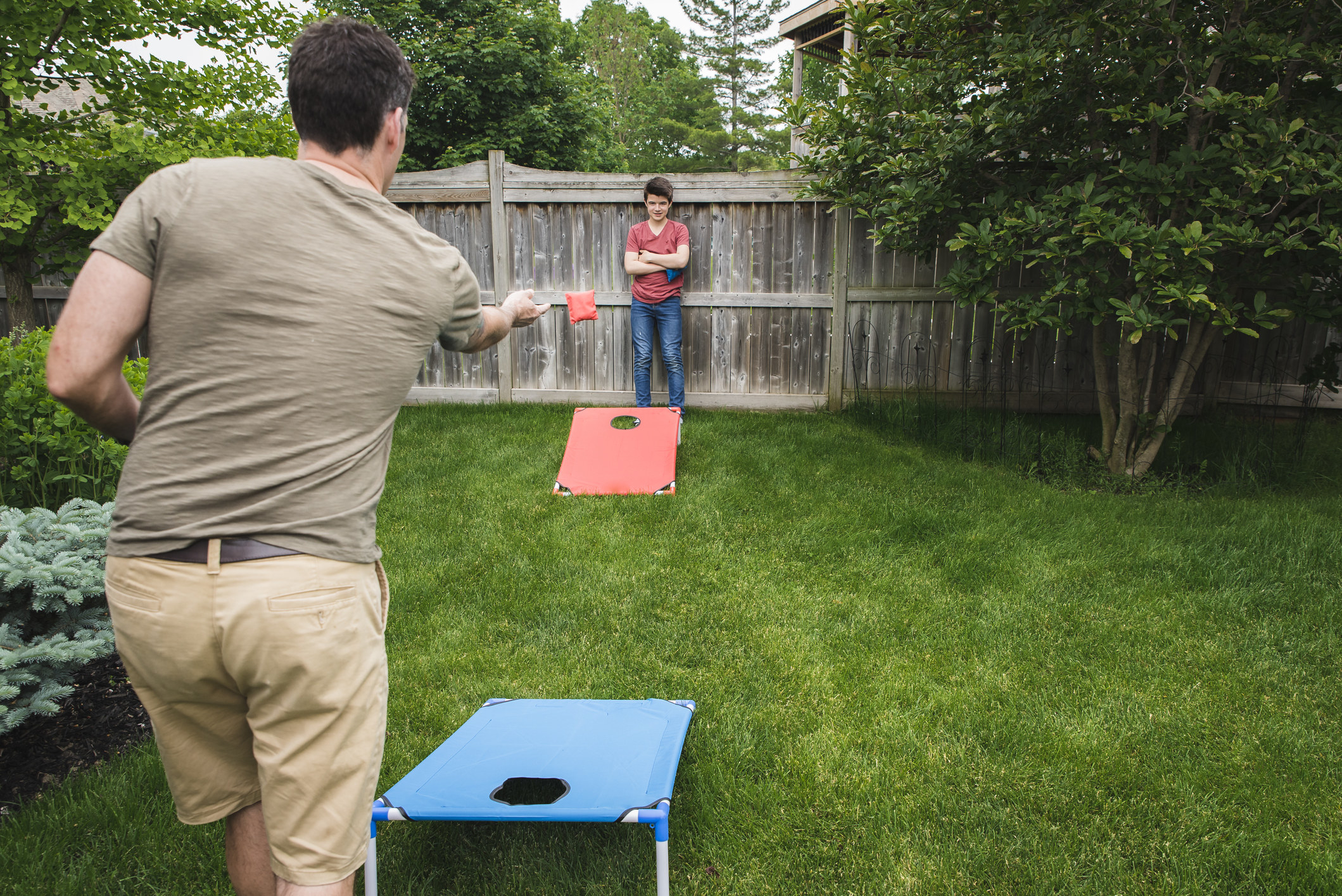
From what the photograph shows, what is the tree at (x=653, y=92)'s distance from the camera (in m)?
33.1

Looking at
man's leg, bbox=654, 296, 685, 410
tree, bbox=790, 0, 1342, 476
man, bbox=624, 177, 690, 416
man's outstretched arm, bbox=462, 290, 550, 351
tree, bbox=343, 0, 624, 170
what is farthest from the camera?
tree, bbox=343, 0, 624, 170

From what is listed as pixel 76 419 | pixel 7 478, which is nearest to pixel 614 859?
pixel 76 419

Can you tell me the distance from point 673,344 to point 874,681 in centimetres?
419

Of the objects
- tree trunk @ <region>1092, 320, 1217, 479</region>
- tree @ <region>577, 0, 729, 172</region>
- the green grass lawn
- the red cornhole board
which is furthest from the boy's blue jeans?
tree @ <region>577, 0, 729, 172</region>

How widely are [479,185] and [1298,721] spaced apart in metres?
6.80

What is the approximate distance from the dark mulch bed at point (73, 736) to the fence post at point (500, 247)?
4742mm

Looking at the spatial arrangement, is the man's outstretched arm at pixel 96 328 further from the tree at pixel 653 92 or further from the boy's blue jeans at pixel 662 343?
the tree at pixel 653 92

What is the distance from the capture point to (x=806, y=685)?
3041 millimetres

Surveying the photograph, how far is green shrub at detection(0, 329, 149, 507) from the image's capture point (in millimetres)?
3723

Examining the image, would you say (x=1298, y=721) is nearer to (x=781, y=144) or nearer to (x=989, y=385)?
(x=989, y=385)

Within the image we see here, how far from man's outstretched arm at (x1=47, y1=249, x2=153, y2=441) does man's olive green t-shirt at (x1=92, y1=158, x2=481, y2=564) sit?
0.02m

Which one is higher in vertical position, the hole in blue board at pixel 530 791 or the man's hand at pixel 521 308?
the man's hand at pixel 521 308

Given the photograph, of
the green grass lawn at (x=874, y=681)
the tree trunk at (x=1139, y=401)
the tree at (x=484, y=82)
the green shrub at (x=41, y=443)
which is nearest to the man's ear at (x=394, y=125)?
the green grass lawn at (x=874, y=681)

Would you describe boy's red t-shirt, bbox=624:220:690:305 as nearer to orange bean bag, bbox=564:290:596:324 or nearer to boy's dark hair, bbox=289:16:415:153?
orange bean bag, bbox=564:290:596:324
